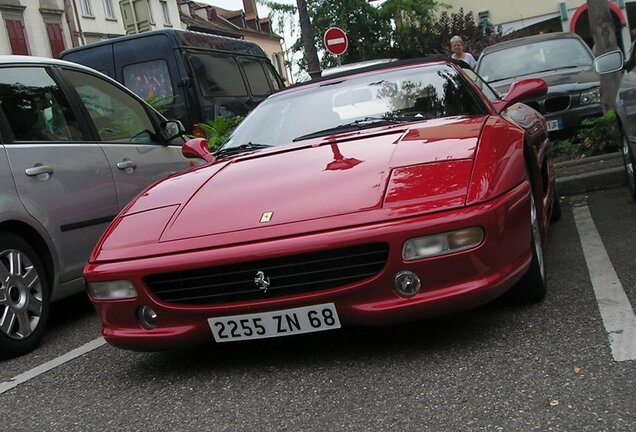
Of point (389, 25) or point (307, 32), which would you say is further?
point (389, 25)

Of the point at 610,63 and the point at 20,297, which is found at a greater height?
the point at 610,63

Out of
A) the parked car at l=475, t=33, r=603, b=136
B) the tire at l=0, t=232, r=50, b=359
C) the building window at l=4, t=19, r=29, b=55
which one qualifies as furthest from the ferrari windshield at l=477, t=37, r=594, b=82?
the building window at l=4, t=19, r=29, b=55

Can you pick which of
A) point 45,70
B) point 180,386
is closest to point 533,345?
point 180,386

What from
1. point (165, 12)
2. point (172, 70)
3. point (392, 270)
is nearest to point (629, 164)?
point (392, 270)

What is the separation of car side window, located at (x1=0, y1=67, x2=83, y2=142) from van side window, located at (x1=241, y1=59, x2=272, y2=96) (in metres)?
6.19

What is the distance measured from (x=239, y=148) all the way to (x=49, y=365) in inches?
60.4

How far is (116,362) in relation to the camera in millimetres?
3961

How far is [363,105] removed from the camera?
4621mm

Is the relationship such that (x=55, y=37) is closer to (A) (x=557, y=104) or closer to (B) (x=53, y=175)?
(A) (x=557, y=104)

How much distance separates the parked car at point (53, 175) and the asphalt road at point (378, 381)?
43 cm

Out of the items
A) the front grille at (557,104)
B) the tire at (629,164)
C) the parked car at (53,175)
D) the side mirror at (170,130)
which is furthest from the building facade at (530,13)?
the parked car at (53,175)

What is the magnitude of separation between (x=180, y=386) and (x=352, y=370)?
0.74 metres

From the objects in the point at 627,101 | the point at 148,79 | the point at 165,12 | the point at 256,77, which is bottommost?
the point at 627,101

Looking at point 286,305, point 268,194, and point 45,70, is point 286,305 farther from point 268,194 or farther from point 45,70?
point 45,70
